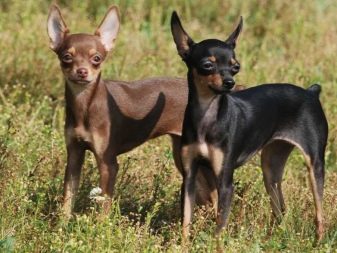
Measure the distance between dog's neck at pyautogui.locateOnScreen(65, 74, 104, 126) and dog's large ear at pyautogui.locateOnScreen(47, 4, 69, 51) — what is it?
1.28 feet

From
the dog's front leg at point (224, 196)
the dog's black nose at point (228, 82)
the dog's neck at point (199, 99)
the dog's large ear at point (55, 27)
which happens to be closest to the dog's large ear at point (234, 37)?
the dog's neck at point (199, 99)

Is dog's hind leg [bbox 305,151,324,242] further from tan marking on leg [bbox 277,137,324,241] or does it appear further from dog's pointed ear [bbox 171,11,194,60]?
dog's pointed ear [bbox 171,11,194,60]

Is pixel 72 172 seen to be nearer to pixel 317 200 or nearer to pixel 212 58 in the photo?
pixel 212 58

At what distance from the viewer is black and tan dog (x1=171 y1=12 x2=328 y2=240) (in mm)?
7855

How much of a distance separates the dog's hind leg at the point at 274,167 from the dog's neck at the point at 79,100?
151 centimetres

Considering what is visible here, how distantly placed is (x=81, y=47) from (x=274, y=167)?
190cm

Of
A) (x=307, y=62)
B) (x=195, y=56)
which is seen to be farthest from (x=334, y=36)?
(x=195, y=56)

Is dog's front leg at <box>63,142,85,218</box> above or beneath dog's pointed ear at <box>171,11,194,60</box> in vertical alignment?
beneath

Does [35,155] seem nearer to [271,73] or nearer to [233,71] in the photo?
[233,71]

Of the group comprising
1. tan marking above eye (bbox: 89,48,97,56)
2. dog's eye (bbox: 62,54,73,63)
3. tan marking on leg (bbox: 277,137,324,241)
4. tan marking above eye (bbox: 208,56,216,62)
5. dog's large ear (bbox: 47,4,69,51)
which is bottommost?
tan marking on leg (bbox: 277,137,324,241)

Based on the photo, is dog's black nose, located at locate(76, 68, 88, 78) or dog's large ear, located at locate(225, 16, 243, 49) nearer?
dog's large ear, located at locate(225, 16, 243, 49)

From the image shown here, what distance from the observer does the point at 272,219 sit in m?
8.88

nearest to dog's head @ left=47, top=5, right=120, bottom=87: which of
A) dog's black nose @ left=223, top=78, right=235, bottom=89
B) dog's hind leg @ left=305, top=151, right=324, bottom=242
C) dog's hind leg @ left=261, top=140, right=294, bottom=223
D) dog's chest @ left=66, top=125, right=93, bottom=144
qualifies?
dog's chest @ left=66, top=125, right=93, bottom=144

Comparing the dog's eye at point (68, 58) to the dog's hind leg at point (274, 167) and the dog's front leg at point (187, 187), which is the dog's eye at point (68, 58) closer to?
the dog's front leg at point (187, 187)
